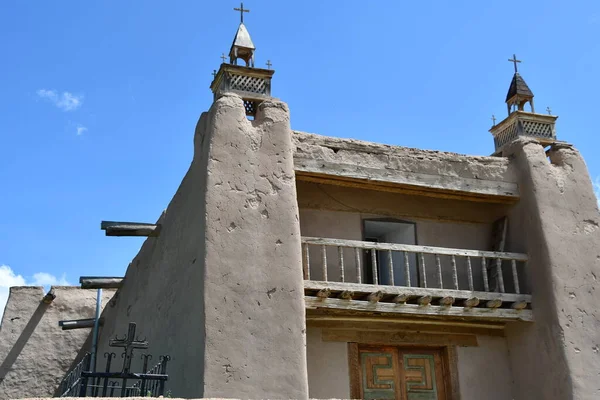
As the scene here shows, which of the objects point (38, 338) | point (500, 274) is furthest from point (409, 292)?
point (38, 338)

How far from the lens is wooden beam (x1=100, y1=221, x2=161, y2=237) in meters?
11.5

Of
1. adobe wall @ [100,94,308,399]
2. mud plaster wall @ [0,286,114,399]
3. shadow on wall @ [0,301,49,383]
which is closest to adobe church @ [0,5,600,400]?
adobe wall @ [100,94,308,399]

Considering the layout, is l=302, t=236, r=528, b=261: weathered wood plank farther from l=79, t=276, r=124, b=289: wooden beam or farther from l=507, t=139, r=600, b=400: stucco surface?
l=79, t=276, r=124, b=289: wooden beam

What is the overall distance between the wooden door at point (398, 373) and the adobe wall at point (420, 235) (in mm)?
1127

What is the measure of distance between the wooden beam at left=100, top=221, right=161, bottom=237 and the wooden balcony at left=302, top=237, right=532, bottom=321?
102 inches

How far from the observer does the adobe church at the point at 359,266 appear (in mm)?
9133

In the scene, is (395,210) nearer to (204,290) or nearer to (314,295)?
(314,295)

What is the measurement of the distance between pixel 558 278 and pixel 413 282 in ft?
7.37

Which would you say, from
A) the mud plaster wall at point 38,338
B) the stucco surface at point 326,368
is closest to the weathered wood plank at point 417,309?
the stucco surface at point 326,368

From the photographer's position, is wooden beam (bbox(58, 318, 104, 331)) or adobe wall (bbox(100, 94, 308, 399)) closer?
adobe wall (bbox(100, 94, 308, 399))

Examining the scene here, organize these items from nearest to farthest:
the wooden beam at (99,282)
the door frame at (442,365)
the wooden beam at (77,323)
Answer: the door frame at (442,365) → the wooden beam at (99,282) → the wooden beam at (77,323)

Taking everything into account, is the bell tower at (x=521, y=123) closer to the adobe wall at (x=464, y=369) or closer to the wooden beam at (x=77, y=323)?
the adobe wall at (x=464, y=369)

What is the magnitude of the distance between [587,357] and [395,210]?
357cm

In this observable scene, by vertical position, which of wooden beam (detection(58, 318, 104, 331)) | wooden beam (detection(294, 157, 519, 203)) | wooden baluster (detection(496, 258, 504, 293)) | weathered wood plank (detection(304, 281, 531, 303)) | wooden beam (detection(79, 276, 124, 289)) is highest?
wooden beam (detection(294, 157, 519, 203))
